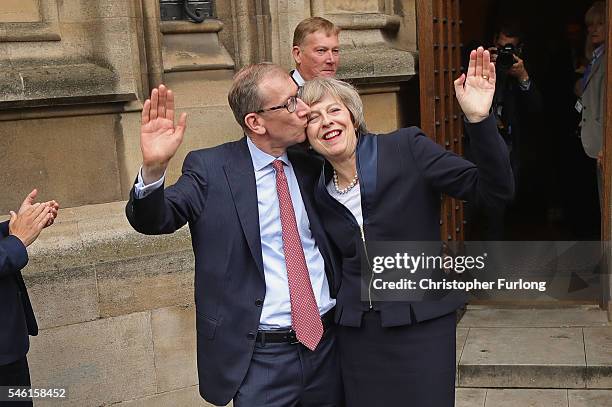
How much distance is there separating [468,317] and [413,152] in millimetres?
3164

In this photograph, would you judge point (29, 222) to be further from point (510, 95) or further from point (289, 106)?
point (510, 95)

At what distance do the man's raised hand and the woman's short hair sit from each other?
1.47ft

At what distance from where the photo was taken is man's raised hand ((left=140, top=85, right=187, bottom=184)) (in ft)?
9.15

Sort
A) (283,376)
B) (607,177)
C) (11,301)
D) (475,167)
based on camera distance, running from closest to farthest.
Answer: (475,167) < (283,376) < (11,301) < (607,177)

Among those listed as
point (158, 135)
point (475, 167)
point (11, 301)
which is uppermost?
point (158, 135)

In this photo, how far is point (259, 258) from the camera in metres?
3.07

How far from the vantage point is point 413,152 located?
3.04 meters

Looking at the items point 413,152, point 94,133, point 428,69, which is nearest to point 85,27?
point 94,133

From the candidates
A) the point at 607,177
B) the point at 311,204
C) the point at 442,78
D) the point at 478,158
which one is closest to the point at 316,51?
the point at 442,78

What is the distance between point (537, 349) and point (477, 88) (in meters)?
2.96

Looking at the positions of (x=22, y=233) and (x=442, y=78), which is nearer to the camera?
(x=22, y=233)

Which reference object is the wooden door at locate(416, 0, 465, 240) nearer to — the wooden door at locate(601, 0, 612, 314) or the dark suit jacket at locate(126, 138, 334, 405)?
the wooden door at locate(601, 0, 612, 314)

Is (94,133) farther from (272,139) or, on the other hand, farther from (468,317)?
(468,317)

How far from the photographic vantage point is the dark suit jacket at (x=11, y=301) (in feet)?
11.5
